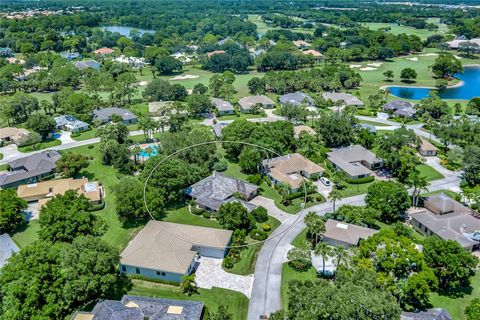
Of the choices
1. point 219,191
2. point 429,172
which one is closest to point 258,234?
point 219,191

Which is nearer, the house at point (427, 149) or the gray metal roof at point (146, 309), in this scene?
the gray metal roof at point (146, 309)

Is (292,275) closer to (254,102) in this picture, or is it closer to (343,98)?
(254,102)

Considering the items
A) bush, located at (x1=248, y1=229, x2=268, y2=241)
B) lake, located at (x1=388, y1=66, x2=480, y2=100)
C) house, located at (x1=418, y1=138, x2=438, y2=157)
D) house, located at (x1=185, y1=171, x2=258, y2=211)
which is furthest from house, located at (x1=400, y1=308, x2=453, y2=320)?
lake, located at (x1=388, y1=66, x2=480, y2=100)

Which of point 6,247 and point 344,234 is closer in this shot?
point 6,247

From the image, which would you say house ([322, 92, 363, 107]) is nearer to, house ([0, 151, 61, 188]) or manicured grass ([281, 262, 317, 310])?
manicured grass ([281, 262, 317, 310])

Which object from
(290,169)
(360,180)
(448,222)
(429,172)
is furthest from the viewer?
(429,172)

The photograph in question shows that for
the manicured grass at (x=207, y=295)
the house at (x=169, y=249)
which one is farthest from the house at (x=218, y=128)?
the manicured grass at (x=207, y=295)

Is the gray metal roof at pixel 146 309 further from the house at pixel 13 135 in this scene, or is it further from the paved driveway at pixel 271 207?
the house at pixel 13 135

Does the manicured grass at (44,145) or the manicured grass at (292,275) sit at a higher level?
the manicured grass at (44,145)
